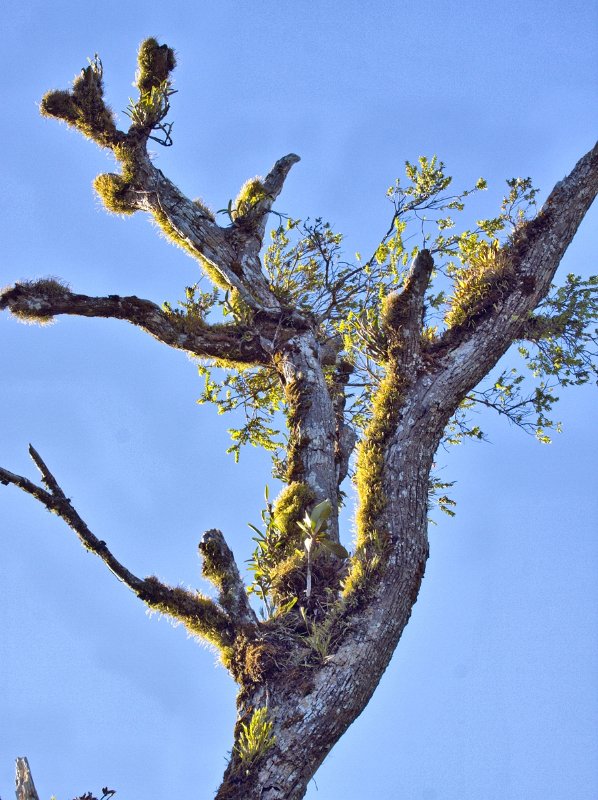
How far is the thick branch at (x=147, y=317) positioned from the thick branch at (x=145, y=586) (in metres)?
2.61

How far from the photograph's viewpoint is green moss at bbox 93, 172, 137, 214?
8797 mm

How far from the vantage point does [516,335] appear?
22.2 feet

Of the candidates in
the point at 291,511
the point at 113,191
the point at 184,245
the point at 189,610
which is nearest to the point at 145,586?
the point at 189,610

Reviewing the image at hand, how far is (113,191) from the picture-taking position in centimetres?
879

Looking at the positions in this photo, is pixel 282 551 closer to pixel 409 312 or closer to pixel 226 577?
pixel 226 577

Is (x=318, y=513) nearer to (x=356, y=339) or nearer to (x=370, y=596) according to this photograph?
(x=370, y=596)

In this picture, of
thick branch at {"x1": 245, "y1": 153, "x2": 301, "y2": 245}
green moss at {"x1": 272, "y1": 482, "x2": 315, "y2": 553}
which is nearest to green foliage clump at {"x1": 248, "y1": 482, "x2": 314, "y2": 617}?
green moss at {"x1": 272, "y1": 482, "x2": 315, "y2": 553}

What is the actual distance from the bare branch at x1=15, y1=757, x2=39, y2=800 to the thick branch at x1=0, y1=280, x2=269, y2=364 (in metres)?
4.85

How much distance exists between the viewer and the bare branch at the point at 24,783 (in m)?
3.57

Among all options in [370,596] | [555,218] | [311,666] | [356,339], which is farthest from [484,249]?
[311,666]

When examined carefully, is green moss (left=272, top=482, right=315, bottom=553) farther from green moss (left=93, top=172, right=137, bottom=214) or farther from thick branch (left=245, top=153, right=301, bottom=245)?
green moss (left=93, top=172, right=137, bottom=214)

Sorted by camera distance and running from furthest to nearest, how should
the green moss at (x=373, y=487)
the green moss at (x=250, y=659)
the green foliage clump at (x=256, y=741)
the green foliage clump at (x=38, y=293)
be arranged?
1. the green foliage clump at (x=38, y=293)
2. the green moss at (x=373, y=487)
3. the green moss at (x=250, y=659)
4. the green foliage clump at (x=256, y=741)

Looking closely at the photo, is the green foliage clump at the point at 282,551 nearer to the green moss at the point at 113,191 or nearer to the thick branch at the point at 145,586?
the thick branch at the point at 145,586

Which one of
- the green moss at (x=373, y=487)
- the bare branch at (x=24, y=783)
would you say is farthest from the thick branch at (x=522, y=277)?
the bare branch at (x=24, y=783)
